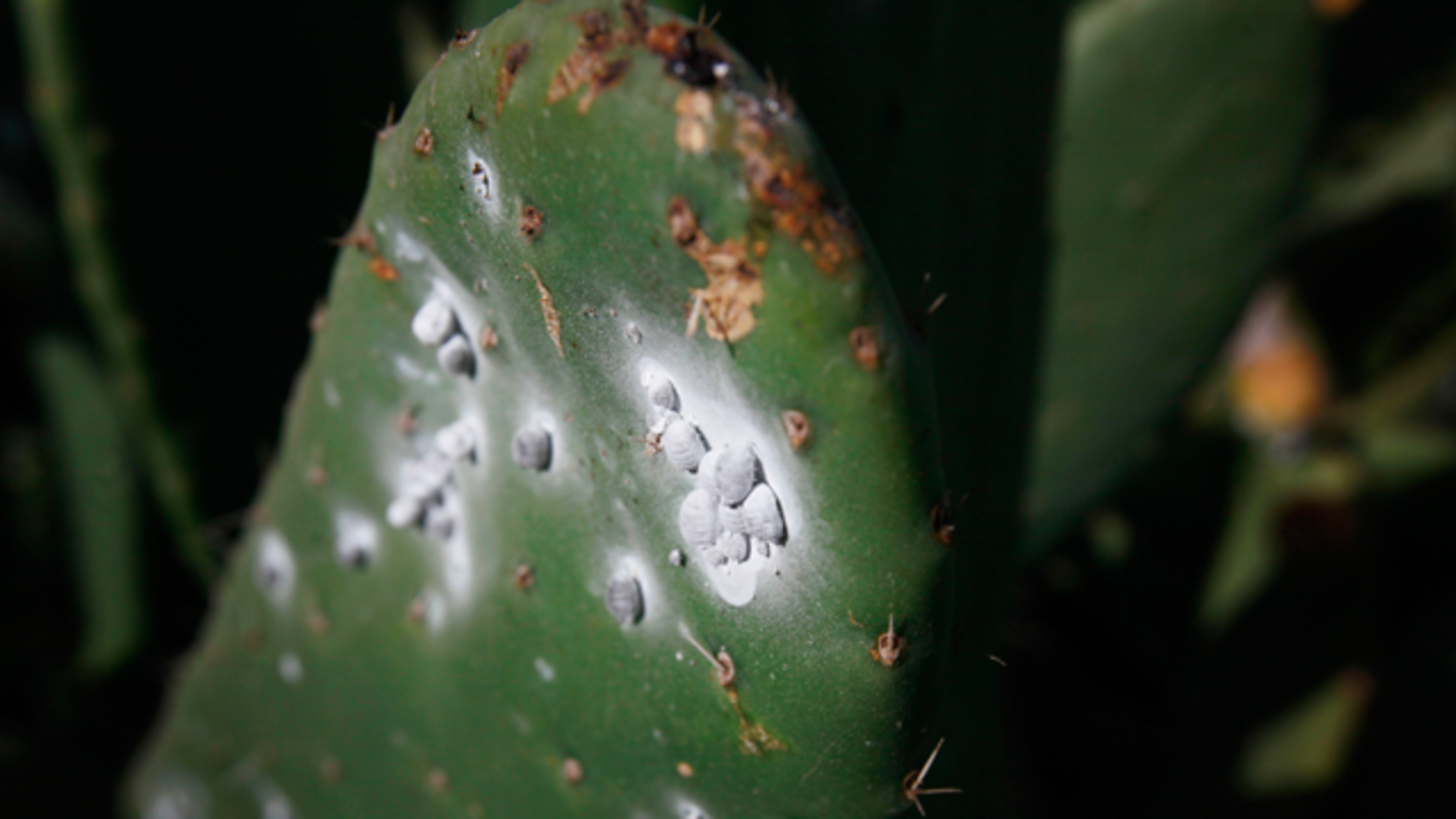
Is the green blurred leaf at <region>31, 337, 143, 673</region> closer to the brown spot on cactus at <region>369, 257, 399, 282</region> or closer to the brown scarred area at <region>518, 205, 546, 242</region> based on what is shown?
the brown spot on cactus at <region>369, 257, 399, 282</region>

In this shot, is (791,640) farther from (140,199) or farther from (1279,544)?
(1279,544)

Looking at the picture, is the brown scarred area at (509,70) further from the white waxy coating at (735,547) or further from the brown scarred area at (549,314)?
the white waxy coating at (735,547)

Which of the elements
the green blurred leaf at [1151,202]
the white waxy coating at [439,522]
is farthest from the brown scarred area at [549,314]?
the green blurred leaf at [1151,202]

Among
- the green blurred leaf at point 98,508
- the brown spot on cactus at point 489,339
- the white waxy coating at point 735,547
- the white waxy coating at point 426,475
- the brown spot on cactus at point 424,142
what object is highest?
the brown spot on cactus at point 424,142

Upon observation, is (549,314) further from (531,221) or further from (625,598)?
(625,598)

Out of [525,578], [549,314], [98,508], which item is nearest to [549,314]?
[549,314]
